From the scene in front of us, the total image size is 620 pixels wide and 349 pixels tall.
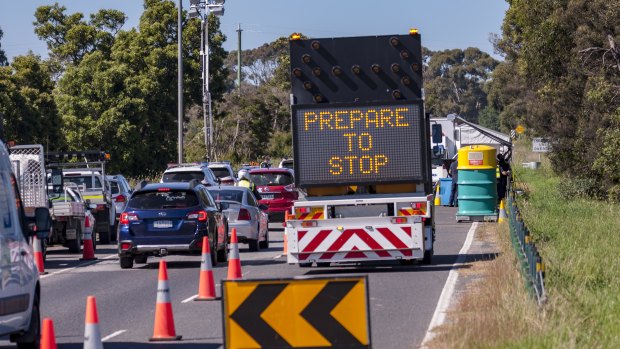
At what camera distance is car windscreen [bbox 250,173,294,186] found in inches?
1502

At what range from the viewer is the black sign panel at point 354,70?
69.6 ft

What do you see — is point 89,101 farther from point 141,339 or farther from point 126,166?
point 141,339

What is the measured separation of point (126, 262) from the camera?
943 inches

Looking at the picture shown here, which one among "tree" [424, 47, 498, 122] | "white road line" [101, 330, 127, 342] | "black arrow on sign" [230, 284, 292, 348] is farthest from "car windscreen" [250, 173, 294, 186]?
"tree" [424, 47, 498, 122]

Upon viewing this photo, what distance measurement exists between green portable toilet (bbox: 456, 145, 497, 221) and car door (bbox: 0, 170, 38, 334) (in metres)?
24.9

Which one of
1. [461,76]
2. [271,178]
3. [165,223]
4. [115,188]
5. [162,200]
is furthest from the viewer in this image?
[461,76]

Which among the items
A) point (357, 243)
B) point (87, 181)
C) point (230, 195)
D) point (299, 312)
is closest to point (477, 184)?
point (230, 195)

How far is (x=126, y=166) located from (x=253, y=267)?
35670 millimetres

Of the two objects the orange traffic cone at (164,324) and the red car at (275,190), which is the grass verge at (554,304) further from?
the red car at (275,190)

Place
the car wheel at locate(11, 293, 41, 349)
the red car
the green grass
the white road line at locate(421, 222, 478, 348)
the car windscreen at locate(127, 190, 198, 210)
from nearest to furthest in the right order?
the green grass < the car wheel at locate(11, 293, 41, 349) < the white road line at locate(421, 222, 478, 348) < the car windscreen at locate(127, 190, 198, 210) < the red car

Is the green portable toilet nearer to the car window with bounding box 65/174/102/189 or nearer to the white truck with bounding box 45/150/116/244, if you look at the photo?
the white truck with bounding box 45/150/116/244

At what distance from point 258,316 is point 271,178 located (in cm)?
2920

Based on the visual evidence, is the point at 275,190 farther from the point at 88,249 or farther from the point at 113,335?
the point at 113,335

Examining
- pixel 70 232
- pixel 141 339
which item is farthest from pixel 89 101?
pixel 141 339
